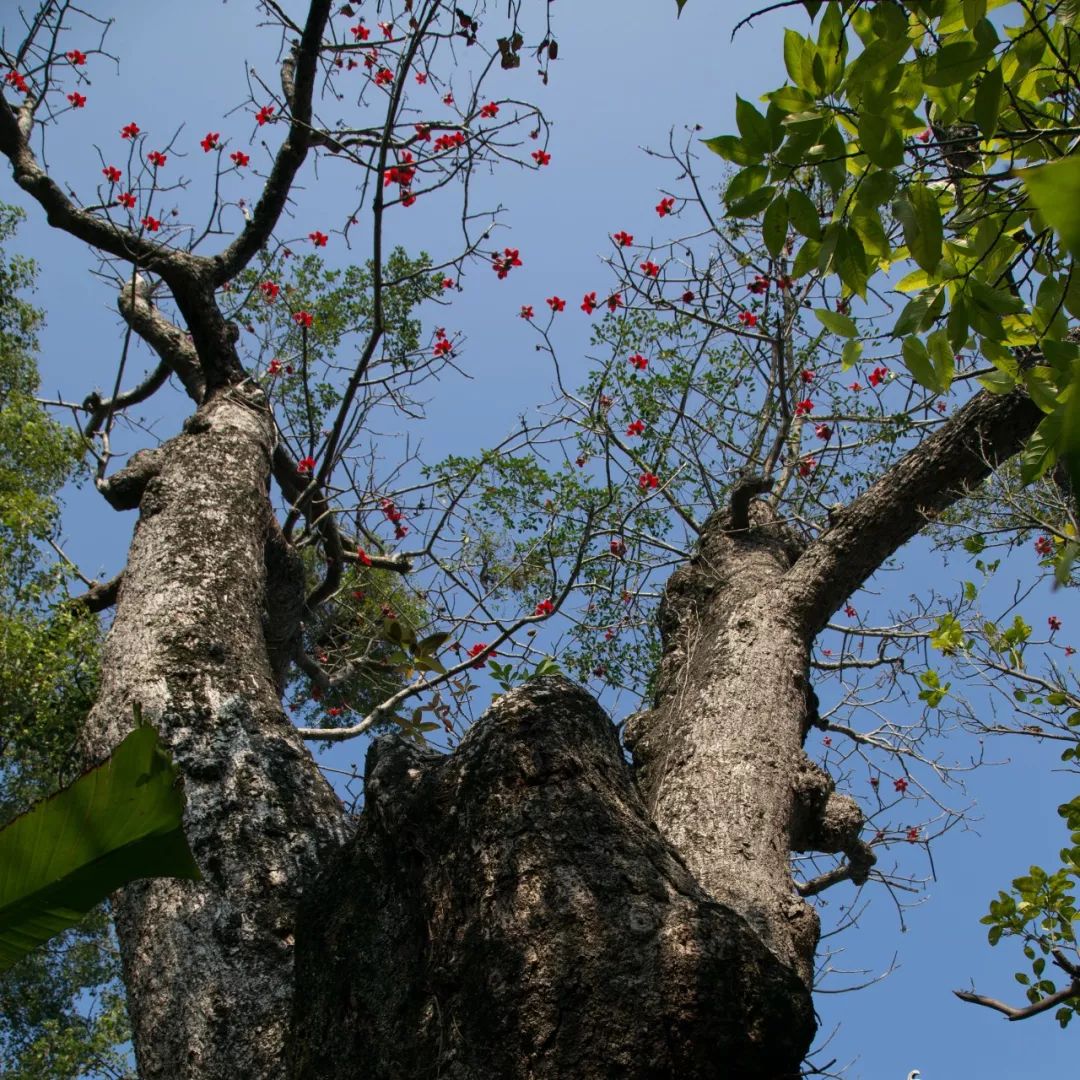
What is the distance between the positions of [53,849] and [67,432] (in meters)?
7.07

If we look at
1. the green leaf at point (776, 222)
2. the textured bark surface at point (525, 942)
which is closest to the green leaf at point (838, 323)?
the green leaf at point (776, 222)

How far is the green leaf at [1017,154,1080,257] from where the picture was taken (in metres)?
0.46

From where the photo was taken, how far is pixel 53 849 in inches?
57.9

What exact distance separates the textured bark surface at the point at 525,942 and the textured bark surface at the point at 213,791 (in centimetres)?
19

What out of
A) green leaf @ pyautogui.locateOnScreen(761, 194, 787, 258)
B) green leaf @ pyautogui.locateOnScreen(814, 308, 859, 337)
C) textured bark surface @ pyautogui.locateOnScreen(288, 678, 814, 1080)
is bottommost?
textured bark surface @ pyautogui.locateOnScreen(288, 678, 814, 1080)

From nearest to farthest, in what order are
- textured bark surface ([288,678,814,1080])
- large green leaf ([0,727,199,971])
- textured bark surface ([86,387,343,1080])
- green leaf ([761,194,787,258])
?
1. textured bark surface ([288,678,814,1080])
2. large green leaf ([0,727,199,971])
3. textured bark surface ([86,387,343,1080])
4. green leaf ([761,194,787,258])

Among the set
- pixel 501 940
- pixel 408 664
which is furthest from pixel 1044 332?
pixel 408 664

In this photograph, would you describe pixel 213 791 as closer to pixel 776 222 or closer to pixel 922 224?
pixel 776 222

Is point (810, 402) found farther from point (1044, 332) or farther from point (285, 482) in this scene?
point (1044, 332)

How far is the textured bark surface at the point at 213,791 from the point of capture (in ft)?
5.11

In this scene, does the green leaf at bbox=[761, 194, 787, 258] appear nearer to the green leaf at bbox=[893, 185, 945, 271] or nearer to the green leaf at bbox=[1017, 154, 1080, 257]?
the green leaf at bbox=[893, 185, 945, 271]

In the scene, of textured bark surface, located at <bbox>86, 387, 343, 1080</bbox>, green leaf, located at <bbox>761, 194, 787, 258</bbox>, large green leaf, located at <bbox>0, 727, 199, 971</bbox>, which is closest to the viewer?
large green leaf, located at <bbox>0, 727, 199, 971</bbox>

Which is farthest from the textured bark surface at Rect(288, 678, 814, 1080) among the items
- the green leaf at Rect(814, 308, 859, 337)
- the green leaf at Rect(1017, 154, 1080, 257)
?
the green leaf at Rect(1017, 154, 1080, 257)

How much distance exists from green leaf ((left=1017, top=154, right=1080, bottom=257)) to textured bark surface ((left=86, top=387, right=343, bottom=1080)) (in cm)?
153
